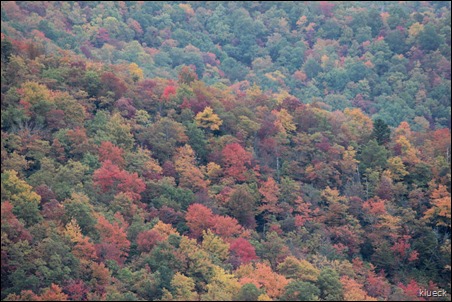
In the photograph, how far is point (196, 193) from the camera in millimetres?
58469

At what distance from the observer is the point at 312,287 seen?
1829 inches

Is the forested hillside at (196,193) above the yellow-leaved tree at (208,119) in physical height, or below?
below

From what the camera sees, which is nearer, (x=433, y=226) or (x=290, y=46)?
(x=433, y=226)

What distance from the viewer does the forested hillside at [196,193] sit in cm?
4734

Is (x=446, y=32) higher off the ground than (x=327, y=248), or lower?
higher

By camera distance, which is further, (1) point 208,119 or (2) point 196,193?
(1) point 208,119

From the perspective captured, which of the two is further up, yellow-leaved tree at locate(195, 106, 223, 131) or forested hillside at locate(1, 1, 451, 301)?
yellow-leaved tree at locate(195, 106, 223, 131)

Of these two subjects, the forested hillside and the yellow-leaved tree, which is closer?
the forested hillside

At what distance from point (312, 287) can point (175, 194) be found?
14.2 metres

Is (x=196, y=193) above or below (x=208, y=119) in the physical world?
below

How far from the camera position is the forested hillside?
1864 inches

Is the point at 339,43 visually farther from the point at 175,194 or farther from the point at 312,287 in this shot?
the point at 312,287

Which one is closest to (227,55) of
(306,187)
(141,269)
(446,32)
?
(446,32)

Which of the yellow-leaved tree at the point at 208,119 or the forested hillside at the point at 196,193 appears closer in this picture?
the forested hillside at the point at 196,193
